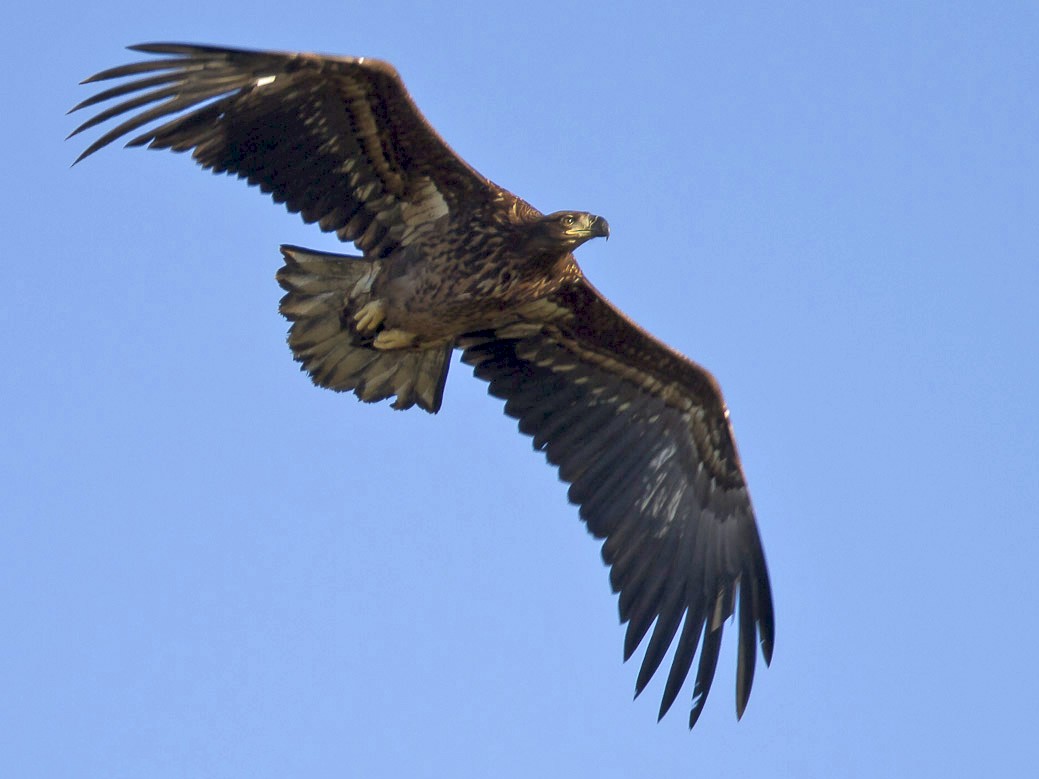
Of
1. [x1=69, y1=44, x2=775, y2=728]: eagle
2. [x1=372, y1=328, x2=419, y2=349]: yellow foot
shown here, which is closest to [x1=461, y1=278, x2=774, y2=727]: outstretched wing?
[x1=69, y1=44, x2=775, y2=728]: eagle

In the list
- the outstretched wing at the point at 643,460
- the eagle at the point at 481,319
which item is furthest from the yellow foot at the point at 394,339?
the outstretched wing at the point at 643,460

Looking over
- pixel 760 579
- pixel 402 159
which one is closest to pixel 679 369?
pixel 760 579

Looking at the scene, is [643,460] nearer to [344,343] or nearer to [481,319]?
[481,319]

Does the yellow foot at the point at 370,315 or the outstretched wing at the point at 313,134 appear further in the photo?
the yellow foot at the point at 370,315

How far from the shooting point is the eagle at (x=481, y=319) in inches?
405

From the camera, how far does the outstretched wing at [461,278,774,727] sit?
38.4 ft

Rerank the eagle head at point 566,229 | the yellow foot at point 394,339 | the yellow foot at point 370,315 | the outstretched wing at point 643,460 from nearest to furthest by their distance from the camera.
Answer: the eagle head at point 566,229 → the yellow foot at point 370,315 → the yellow foot at point 394,339 → the outstretched wing at point 643,460

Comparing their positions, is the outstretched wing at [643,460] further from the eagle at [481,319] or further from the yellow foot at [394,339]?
the yellow foot at [394,339]

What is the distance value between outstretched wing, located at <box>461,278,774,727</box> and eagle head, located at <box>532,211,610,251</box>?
81cm

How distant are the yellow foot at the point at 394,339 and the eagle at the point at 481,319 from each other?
2 centimetres

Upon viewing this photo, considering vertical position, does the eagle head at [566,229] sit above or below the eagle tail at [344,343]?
above

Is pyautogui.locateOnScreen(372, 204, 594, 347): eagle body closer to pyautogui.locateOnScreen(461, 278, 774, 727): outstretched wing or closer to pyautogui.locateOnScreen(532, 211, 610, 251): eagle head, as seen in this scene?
pyautogui.locateOnScreen(532, 211, 610, 251): eagle head

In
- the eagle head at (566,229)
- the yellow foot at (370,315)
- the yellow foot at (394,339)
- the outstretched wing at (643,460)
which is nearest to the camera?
the eagle head at (566,229)

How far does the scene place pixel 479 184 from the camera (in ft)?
35.6
